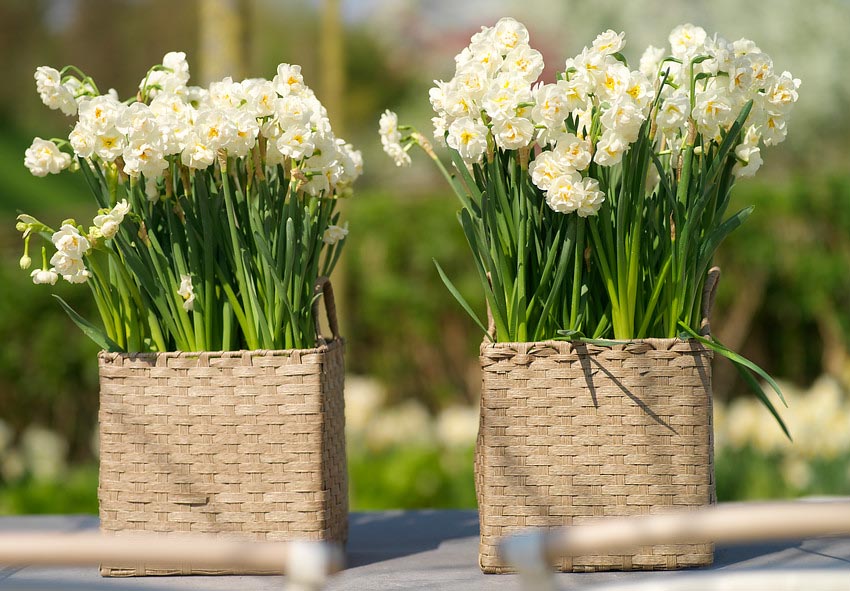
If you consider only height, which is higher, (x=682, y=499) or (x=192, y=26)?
(x=192, y=26)

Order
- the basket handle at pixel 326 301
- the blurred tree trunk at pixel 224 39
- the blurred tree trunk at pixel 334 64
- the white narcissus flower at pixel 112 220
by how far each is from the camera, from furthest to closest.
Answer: the blurred tree trunk at pixel 334 64 < the blurred tree trunk at pixel 224 39 < the basket handle at pixel 326 301 < the white narcissus flower at pixel 112 220

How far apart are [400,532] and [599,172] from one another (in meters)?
0.84

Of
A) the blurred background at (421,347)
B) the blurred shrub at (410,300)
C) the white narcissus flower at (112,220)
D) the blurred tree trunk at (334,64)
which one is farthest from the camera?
the blurred shrub at (410,300)

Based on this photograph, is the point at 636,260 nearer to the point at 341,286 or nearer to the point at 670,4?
the point at 341,286

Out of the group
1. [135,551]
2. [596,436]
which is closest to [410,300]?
[596,436]

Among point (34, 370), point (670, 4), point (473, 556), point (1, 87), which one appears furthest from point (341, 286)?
point (1, 87)

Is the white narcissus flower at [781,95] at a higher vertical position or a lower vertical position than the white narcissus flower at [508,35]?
lower

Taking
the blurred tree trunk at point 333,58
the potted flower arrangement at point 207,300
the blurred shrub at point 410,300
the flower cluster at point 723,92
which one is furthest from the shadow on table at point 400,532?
the blurred shrub at point 410,300

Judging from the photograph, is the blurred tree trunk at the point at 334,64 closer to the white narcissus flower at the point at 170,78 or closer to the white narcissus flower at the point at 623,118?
the white narcissus flower at the point at 170,78

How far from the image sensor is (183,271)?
1562mm

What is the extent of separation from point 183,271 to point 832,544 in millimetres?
1195

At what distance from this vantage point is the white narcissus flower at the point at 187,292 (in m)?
1.53

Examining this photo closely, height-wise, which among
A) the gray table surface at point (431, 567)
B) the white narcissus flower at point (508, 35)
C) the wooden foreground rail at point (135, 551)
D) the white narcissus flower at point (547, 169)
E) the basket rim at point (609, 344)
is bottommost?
the gray table surface at point (431, 567)

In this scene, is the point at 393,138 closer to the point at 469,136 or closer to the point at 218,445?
the point at 469,136
